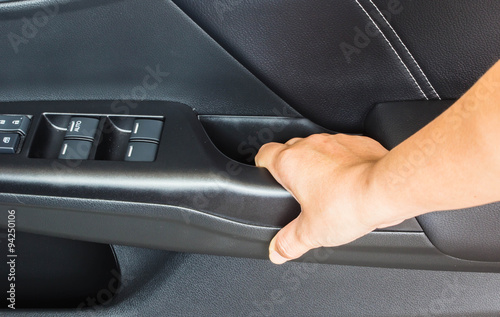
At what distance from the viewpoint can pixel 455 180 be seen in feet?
1.66

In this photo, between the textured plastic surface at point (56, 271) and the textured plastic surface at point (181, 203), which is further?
the textured plastic surface at point (56, 271)

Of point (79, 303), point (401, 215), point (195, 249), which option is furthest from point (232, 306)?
point (401, 215)

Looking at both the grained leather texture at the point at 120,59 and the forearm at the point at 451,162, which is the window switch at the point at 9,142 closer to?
the grained leather texture at the point at 120,59

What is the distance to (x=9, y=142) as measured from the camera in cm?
77

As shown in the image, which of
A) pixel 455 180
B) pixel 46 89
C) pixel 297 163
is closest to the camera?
pixel 455 180

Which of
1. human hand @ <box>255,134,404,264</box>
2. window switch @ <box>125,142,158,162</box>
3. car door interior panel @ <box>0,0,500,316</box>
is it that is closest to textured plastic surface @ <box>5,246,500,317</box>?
car door interior panel @ <box>0,0,500,316</box>

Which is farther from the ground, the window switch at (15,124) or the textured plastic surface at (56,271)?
the window switch at (15,124)

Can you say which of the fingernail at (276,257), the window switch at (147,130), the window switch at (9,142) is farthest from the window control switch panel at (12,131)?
the fingernail at (276,257)

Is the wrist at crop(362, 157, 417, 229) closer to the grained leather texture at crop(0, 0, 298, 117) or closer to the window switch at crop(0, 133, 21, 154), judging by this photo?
the grained leather texture at crop(0, 0, 298, 117)

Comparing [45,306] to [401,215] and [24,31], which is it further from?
[401,215]

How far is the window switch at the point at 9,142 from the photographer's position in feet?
2.51

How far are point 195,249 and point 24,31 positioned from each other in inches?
15.9

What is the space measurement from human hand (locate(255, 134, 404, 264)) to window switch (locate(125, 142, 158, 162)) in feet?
0.52

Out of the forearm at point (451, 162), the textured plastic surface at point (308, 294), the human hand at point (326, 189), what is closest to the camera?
the forearm at point (451, 162)
